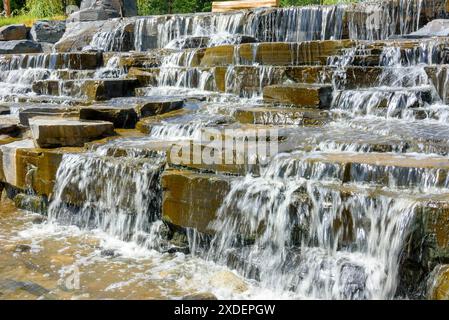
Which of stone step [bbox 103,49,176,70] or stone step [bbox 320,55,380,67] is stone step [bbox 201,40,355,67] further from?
stone step [bbox 103,49,176,70]

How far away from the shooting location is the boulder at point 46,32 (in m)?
18.7

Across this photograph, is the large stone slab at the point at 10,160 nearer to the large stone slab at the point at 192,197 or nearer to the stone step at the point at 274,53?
the large stone slab at the point at 192,197

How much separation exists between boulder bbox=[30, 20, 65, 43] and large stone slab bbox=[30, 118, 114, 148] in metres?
12.5

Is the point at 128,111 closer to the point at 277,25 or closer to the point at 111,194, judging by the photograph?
the point at 111,194

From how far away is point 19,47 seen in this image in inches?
677

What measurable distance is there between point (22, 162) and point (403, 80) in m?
5.23

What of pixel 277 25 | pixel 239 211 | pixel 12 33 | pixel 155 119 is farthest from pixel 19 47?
pixel 239 211

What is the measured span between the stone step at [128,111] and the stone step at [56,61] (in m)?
4.06

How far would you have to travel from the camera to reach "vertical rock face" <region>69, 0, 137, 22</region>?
18.5 metres

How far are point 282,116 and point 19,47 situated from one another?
498 inches
